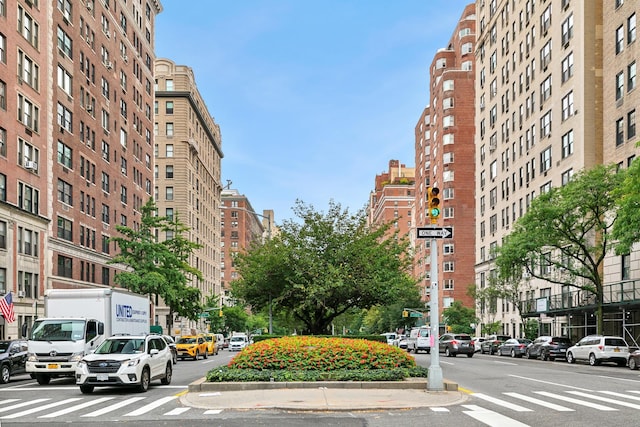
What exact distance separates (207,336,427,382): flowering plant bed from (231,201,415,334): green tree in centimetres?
1063

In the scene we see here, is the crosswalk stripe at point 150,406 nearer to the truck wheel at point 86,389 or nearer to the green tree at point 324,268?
the truck wheel at point 86,389

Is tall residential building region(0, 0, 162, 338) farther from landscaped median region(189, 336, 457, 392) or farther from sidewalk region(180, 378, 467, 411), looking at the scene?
sidewalk region(180, 378, 467, 411)

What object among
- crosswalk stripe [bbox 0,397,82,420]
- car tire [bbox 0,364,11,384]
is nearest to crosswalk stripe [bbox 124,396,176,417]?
crosswalk stripe [bbox 0,397,82,420]

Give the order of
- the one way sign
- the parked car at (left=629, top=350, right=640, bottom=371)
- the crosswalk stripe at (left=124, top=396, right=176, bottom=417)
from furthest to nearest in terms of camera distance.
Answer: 1. the parked car at (left=629, top=350, right=640, bottom=371)
2. the one way sign
3. the crosswalk stripe at (left=124, top=396, right=176, bottom=417)

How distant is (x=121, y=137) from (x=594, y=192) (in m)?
45.8

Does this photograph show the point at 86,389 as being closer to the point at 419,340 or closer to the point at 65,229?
the point at 65,229

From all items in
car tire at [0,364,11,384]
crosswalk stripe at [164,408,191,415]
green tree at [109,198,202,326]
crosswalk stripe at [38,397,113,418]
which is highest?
green tree at [109,198,202,326]

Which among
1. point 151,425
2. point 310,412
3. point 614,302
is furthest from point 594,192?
point 151,425

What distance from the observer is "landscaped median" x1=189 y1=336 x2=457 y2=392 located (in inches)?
766

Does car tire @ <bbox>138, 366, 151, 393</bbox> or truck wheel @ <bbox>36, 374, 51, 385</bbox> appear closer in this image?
car tire @ <bbox>138, 366, 151, 393</bbox>

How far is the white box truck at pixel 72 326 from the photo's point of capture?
24859mm

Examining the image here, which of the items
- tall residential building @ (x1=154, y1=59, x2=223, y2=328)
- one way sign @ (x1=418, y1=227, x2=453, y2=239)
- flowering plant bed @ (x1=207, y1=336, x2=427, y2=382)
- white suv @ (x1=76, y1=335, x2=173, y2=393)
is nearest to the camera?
one way sign @ (x1=418, y1=227, x2=453, y2=239)

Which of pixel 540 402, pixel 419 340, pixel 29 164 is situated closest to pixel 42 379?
pixel 540 402

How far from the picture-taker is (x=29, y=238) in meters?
48.6
